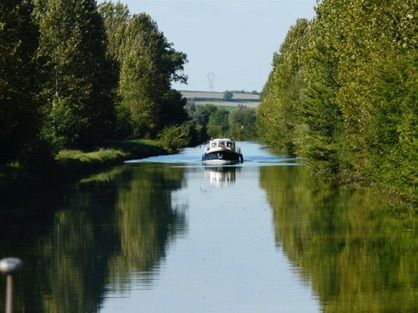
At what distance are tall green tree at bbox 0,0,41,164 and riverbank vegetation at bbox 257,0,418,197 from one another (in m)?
14.9

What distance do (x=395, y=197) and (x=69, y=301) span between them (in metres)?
26.4

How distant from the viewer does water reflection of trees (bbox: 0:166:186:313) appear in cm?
1994

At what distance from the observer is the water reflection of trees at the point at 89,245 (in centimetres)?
1994

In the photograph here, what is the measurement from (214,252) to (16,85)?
77.3ft

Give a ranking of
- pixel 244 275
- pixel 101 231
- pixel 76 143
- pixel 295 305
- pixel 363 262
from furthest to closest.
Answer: pixel 76 143 → pixel 101 231 → pixel 363 262 → pixel 244 275 → pixel 295 305

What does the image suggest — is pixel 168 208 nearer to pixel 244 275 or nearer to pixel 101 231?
pixel 101 231

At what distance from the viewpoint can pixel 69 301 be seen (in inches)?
746

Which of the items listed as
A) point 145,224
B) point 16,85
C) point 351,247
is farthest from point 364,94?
point 351,247

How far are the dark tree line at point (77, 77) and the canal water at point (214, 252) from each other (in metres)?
4.89

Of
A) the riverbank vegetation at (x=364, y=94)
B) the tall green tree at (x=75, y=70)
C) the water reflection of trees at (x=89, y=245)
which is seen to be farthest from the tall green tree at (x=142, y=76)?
the water reflection of trees at (x=89, y=245)

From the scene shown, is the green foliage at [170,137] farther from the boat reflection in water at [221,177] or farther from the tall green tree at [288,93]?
the boat reflection in water at [221,177]

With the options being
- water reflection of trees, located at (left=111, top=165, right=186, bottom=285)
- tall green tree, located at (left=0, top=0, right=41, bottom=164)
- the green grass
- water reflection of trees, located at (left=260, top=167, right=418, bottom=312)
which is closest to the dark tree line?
tall green tree, located at (left=0, top=0, right=41, bottom=164)

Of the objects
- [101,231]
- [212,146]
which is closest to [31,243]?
[101,231]

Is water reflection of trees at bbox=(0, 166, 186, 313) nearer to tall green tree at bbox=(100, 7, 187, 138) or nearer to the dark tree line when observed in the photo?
the dark tree line
